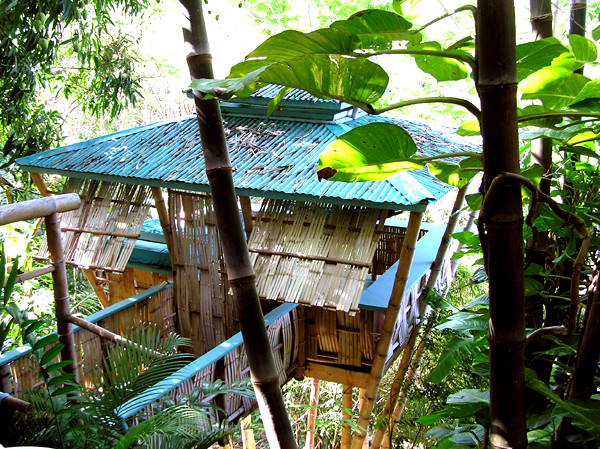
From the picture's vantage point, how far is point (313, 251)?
13.0 ft

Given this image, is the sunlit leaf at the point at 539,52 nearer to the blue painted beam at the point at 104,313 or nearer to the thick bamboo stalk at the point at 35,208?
the thick bamboo stalk at the point at 35,208

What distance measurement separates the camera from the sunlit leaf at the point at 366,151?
0.74 meters

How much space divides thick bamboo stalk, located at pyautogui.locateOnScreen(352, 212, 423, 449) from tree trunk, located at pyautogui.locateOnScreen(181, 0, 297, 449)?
91.9 inches

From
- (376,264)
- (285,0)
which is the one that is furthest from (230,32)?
(376,264)

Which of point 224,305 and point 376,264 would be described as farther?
point 376,264

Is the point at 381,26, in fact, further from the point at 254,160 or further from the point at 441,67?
the point at 254,160

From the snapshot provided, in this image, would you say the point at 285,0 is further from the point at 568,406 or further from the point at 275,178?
the point at 568,406

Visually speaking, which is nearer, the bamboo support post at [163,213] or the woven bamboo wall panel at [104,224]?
the woven bamboo wall panel at [104,224]

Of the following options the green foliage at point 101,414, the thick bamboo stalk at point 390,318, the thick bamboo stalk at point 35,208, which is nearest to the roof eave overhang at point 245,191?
the thick bamboo stalk at point 390,318

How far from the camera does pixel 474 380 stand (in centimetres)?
314

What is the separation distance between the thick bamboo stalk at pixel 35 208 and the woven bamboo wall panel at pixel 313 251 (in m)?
1.55

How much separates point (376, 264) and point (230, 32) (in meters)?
9.53

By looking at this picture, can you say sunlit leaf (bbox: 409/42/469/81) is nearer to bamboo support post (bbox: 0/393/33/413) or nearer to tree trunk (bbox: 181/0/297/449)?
tree trunk (bbox: 181/0/297/449)

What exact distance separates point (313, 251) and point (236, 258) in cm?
249
